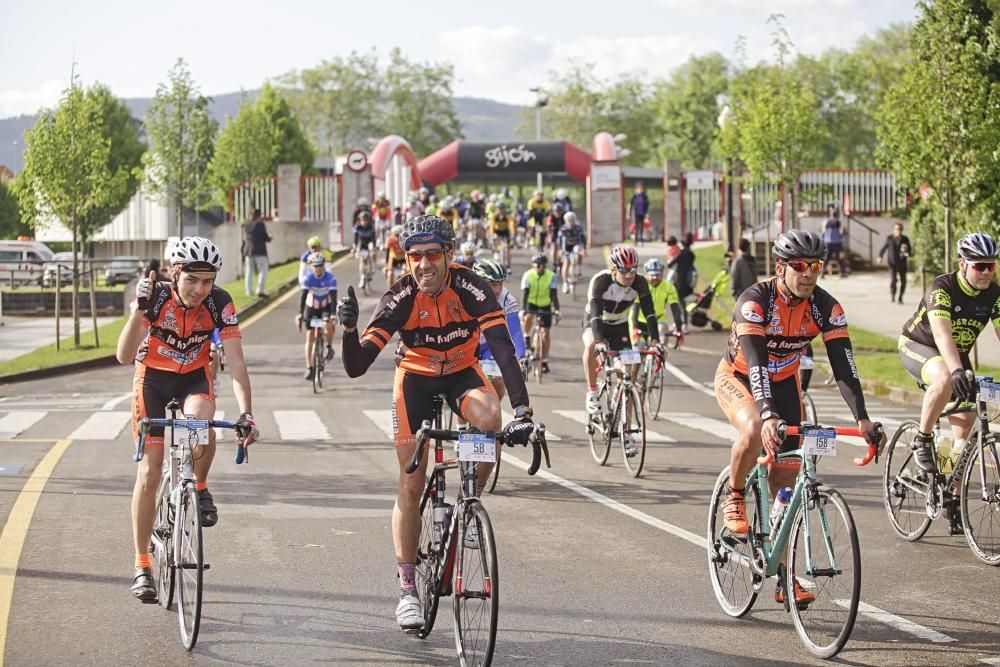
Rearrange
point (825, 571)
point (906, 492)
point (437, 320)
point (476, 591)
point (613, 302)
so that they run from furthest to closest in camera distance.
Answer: point (613, 302) → point (906, 492) → point (437, 320) → point (825, 571) → point (476, 591)

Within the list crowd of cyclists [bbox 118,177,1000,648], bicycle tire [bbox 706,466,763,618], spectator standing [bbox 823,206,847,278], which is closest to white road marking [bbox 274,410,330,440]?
crowd of cyclists [bbox 118,177,1000,648]

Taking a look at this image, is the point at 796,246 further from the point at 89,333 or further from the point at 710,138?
the point at 710,138

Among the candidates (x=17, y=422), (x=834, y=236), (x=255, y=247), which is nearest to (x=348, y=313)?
(x=17, y=422)

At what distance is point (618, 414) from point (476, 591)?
7.51 metres

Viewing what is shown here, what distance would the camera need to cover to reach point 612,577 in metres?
8.89

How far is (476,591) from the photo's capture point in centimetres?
663

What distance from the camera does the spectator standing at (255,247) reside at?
36094 millimetres

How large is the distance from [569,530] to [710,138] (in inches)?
3787

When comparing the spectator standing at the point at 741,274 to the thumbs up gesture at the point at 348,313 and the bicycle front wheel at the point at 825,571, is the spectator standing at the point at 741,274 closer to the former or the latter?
the bicycle front wheel at the point at 825,571

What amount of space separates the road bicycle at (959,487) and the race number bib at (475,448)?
379 centimetres

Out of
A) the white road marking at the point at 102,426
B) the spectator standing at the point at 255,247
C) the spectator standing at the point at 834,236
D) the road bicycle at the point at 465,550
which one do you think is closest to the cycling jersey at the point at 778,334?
the road bicycle at the point at 465,550

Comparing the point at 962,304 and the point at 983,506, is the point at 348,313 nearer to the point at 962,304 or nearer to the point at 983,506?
the point at 983,506

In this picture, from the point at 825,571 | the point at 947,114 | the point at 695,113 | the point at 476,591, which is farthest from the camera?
the point at 695,113

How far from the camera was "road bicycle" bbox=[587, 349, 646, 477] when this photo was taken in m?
13.6
